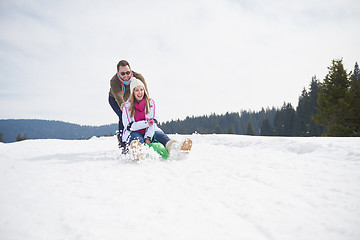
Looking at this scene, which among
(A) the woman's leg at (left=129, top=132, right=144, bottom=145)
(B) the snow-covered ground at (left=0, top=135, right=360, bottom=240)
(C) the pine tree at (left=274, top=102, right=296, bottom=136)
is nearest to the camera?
(B) the snow-covered ground at (left=0, top=135, right=360, bottom=240)

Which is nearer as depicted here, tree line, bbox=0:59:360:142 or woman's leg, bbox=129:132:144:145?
woman's leg, bbox=129:132:144:145

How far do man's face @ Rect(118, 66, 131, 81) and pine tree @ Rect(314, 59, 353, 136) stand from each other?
18.2 meters

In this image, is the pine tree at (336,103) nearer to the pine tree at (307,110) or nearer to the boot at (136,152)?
the boot at (136,152)

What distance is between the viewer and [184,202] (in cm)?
191

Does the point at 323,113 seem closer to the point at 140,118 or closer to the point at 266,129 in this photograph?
the point at 140,118

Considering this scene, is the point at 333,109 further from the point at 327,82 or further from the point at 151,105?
the point at 151,105

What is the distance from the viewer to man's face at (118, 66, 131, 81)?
493cm

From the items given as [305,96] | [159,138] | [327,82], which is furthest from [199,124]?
[159,138]

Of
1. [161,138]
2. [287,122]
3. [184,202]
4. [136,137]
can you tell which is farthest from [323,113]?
[287,122]

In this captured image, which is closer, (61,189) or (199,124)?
(61,189)

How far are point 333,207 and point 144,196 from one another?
1716 mm

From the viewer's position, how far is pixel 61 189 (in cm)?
225

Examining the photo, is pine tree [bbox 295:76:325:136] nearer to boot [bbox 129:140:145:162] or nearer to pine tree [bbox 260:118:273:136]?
pine tree [bbox 260:118:273:136]

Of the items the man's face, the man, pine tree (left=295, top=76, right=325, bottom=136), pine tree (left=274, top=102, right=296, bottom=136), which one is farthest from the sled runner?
pine tree (left=274, top=102, right=296, bottom=136)
